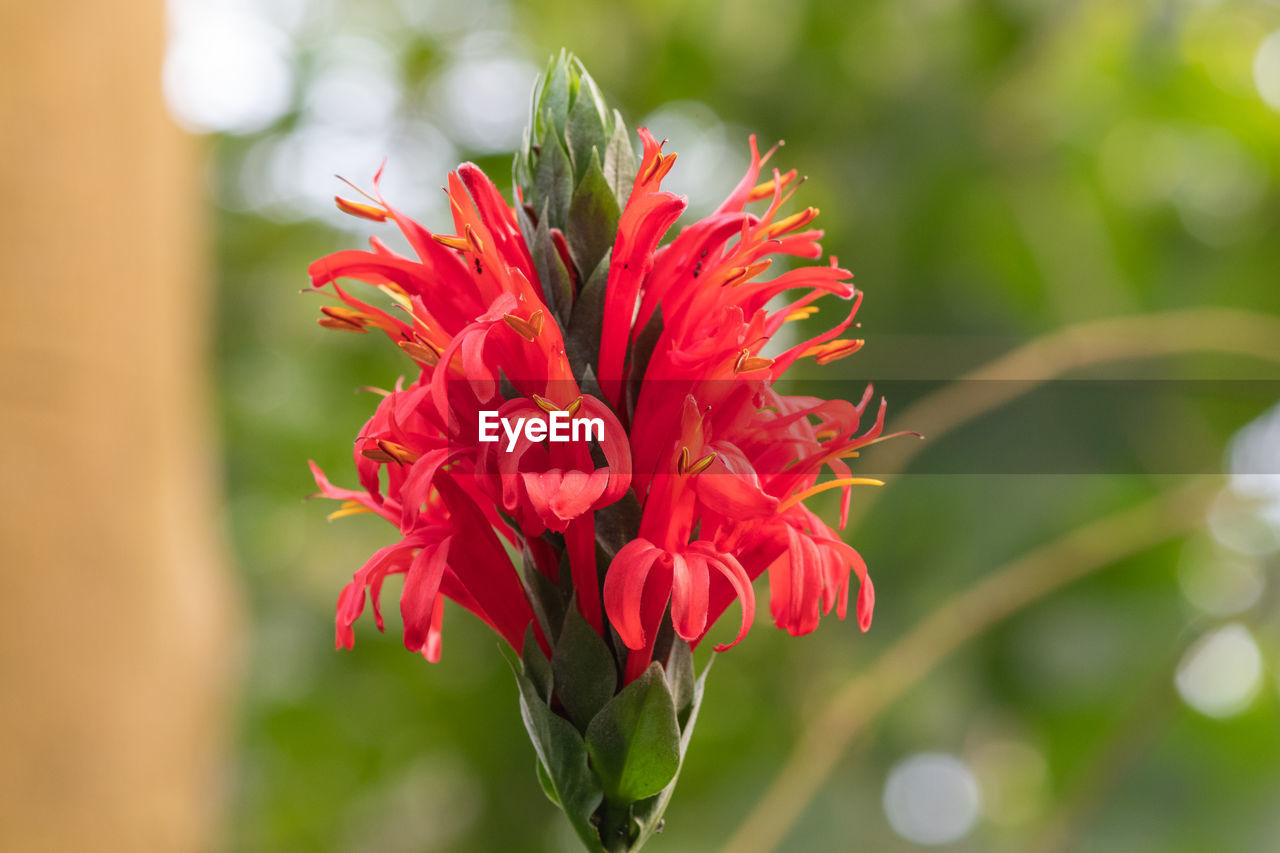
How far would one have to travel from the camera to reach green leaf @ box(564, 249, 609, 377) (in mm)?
579

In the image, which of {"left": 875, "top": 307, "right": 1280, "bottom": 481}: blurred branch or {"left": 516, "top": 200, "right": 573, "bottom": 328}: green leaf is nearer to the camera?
{"left": 516, "top": 200, "right": 573, "bottom": 328}: green leaf

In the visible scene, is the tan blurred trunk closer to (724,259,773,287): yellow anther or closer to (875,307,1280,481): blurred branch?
(875,307,1280,481): blurred branch

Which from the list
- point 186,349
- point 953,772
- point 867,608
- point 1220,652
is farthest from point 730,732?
point 867,608

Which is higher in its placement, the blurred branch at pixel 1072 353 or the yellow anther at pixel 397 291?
the blurred branch at pixel 1072 353

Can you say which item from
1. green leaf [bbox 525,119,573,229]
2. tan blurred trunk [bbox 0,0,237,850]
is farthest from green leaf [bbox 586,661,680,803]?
tan blurred trunk [bbox 0,0,237,850]

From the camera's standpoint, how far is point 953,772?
9.36 ft

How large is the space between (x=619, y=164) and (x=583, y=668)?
31 centimetres

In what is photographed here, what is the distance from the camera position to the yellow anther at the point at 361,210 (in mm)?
595

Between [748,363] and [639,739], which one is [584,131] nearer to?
[748,363]

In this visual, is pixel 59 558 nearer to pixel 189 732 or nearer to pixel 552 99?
pixel 189 732

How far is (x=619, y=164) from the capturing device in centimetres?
61

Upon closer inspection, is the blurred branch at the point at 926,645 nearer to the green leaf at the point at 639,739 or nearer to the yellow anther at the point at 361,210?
the green leaf at the point at 639,739

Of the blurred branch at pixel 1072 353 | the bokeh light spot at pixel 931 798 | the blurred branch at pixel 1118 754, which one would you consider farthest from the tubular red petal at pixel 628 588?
the bokeh light spot at pixel 931 798

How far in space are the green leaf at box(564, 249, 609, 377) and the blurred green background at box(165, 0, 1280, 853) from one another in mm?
1514
